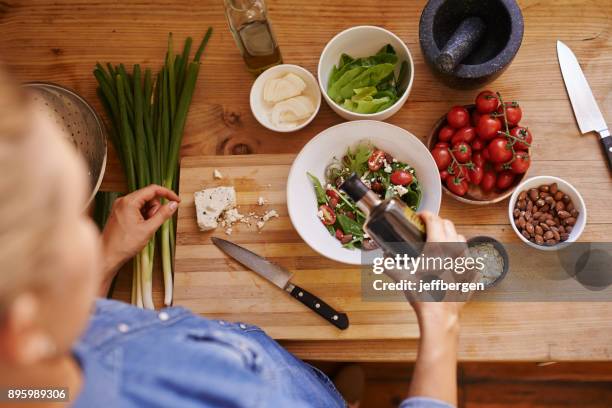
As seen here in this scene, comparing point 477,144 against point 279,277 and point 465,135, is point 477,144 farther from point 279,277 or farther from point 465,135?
point 279,277

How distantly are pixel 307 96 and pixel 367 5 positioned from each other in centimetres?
29

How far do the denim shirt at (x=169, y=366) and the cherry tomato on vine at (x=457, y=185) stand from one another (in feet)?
1.49

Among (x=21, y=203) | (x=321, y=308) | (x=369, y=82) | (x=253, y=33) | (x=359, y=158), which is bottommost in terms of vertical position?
(x=321, y=308)

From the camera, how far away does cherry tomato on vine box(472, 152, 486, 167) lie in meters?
1.10

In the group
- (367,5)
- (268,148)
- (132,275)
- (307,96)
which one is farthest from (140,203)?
(367,5)

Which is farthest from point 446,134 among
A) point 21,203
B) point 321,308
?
point 21,203

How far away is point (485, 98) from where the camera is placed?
1084 millimetres

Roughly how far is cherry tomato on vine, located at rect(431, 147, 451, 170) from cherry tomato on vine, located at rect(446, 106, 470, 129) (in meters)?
0.06

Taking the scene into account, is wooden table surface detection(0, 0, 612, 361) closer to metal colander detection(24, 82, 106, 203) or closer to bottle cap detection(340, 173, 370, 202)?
metal colander detection(24, 82, 106, 203)

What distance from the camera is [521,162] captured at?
1.05 meters

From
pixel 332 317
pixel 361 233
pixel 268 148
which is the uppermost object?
pixel 268 148

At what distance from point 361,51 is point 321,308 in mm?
587

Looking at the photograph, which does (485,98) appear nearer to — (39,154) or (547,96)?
(547,96)

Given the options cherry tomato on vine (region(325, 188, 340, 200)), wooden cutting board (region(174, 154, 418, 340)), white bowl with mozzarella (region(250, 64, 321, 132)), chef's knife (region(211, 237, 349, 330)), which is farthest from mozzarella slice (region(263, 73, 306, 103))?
chef's knife (region(211, 237, 349, 330))
